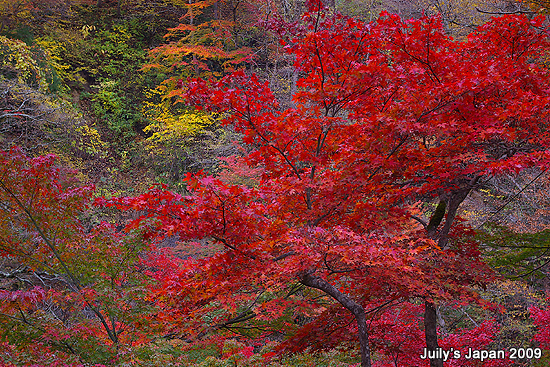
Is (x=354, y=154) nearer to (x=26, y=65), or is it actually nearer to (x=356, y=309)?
(x=356, y=309)

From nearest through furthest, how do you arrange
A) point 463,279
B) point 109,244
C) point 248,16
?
1. point 109,244
2. point 463,279
3. point 248,16

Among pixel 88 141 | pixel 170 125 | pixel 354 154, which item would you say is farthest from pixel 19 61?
pixel 354 154

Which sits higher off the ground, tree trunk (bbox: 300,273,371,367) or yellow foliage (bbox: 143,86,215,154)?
yellow foliage (bbox: 143,86,215,154)

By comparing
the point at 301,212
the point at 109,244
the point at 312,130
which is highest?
the point at 312,130

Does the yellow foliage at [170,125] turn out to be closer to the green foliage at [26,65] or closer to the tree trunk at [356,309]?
the green foliage at [26,65]

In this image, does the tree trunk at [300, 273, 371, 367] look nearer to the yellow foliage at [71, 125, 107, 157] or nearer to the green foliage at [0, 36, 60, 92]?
the green foliage at [0, 36, 60, 92]

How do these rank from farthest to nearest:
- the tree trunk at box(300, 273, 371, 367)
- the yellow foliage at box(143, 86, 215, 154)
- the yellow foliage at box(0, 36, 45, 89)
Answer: the yellow foliage at box(143, 86, 215, 154) < the yellow foliage at box(0, 36, 45, 89) < the tree trunk at box(300, 273, 371, 367)

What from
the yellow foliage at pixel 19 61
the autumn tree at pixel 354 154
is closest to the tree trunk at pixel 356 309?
the autumn tree at pixel 354 154

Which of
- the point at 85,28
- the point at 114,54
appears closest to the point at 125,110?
the point at 114,54

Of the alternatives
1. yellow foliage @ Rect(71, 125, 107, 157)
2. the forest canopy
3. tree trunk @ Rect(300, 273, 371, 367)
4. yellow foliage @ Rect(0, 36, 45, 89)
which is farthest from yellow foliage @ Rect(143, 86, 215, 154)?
tree trunk @ Rect(300, 273, 371, 367)

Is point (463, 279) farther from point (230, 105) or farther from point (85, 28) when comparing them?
point (85, 28)

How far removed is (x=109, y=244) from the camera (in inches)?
148

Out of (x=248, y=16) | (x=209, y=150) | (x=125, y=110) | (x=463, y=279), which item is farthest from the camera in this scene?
(x=248, y=16)

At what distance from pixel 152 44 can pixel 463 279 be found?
18545 mm
